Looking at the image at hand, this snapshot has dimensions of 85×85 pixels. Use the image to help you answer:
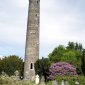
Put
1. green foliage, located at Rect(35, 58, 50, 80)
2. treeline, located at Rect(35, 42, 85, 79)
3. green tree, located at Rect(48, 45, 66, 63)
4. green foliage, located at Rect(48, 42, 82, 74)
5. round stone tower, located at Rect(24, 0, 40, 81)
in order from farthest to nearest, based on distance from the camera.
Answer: green tree, located at Rect(48, 45, 66, 63), round stone tower, located at Rect(24, 0, 40, 81), green foliage, located at Rect(48, 42, 82, 74), treeline, located at Rect(35, 42, 85, 79), green foliage, located at Rect(35, 58, 50, 80)

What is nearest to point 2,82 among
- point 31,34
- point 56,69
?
point 56,69

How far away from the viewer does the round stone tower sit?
62.5 meters

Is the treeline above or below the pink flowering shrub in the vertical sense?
above

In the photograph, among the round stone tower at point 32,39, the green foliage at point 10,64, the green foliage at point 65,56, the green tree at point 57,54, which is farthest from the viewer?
the green foliage at point 10,64

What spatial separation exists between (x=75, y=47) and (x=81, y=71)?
20594 mm

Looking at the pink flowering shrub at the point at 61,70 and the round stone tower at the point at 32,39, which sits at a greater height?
the round stone tower at the point at 32,39

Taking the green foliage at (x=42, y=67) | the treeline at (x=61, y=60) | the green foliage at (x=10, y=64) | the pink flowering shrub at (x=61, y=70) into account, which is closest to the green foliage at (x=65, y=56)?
the treeline at (x=61, y=60)

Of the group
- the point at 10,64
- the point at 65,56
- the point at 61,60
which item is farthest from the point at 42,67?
the point at 10,64

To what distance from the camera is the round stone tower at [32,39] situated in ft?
205

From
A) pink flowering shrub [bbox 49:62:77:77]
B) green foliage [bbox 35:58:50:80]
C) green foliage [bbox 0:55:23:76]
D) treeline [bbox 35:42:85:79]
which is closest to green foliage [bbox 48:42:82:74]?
treeline [bbox 35:42:85:79]

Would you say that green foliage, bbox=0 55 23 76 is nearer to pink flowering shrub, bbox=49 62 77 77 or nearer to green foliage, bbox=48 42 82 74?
green foliage, bbox=48 42 82 74

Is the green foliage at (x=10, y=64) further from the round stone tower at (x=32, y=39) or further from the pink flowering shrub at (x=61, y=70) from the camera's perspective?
the pink flowering shrub at (x=61, y=70)

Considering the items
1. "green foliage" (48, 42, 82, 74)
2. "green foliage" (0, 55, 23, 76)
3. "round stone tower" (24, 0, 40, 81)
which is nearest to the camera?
"green foliage" (48, 42, 82, 74)

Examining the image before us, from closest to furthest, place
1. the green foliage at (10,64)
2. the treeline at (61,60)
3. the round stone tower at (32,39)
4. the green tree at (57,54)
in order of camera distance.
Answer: the treeline at (61,60)
the round stone tower at (32,39)
the green tree at (57,54)
the green foliage at (10,64)
